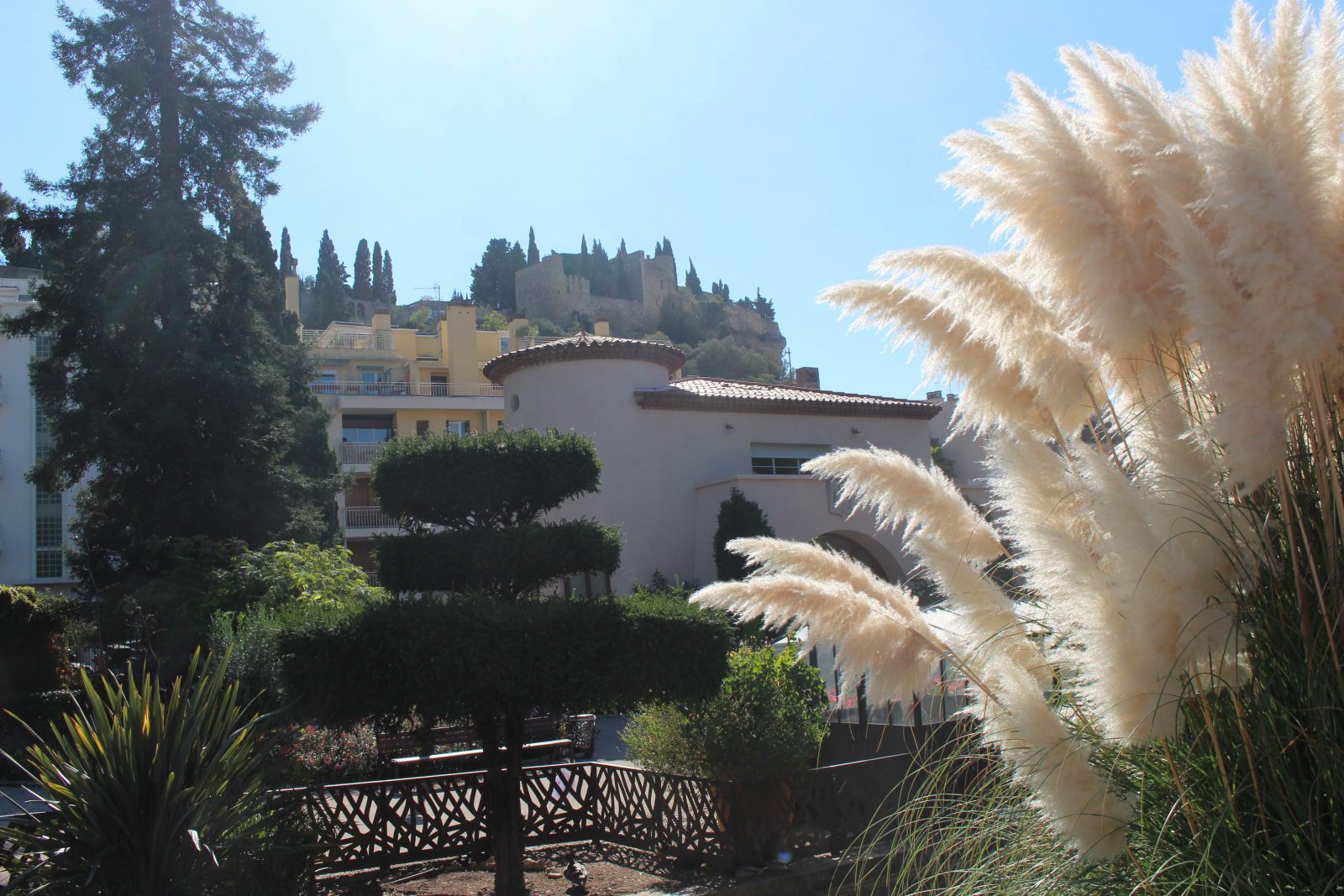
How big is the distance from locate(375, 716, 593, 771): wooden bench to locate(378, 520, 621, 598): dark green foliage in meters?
2.54

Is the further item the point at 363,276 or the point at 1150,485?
the point at 363,276

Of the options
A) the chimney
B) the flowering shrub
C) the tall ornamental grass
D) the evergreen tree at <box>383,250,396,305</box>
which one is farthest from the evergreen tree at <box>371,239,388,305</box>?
the tall ornamental grass

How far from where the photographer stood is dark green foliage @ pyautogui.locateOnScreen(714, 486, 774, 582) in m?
18.9

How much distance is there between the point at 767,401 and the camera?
21734mm

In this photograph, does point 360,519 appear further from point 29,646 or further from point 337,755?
point 337,755

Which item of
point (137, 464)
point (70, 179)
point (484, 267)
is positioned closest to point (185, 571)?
point (137, 464)

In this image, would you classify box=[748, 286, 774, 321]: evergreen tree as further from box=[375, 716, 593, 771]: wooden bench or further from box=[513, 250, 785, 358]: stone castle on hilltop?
box=[375, 716, 593, 771]: wooden bench

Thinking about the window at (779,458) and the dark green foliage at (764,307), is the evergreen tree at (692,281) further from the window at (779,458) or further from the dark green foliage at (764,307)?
the window at (779,458)

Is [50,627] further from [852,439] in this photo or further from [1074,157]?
[1074,157]

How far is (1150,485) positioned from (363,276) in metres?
83.6

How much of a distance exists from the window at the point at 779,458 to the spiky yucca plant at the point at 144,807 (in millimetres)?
17835

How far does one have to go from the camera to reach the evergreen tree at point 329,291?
69438mm

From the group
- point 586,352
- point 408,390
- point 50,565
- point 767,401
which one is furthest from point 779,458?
point 50,565

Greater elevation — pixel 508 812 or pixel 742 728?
pixel 742 728
